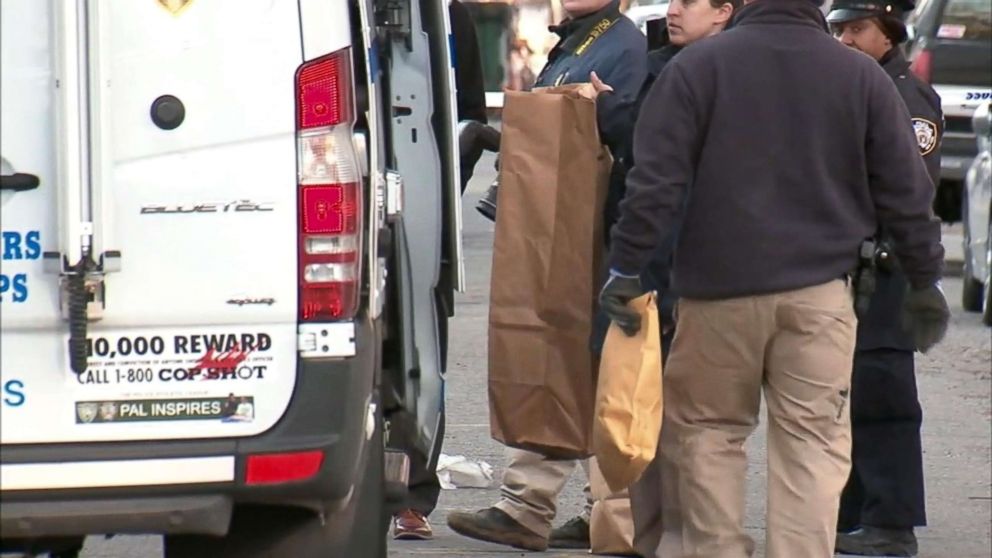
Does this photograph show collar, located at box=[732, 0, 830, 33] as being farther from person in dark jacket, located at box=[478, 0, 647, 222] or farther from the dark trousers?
the dark trousers

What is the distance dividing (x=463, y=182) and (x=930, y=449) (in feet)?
9.59

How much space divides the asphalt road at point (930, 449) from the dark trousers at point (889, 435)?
313mm

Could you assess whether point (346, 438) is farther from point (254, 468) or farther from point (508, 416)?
point (508, 416)

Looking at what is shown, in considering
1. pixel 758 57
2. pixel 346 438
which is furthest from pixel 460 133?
pixel 346 438

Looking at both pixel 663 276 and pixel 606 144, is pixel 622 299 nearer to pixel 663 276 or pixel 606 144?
pixel 663 276

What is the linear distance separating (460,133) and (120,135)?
251 centimetres

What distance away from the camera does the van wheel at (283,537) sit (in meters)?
4.75

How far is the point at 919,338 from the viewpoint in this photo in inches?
221

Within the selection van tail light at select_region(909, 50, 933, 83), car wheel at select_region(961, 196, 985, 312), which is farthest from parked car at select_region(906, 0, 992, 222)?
car wheel at select_region(961, 196, 985, 312)

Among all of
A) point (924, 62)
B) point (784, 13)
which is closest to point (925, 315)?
point (784, 13)

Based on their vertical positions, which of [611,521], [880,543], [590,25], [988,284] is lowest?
[880,543]

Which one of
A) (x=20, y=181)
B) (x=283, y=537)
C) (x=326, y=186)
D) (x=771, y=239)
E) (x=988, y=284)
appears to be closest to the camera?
(x=20, y=181)

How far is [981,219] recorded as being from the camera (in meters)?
12.1

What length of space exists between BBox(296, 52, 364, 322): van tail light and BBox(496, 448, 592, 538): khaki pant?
2.12m
